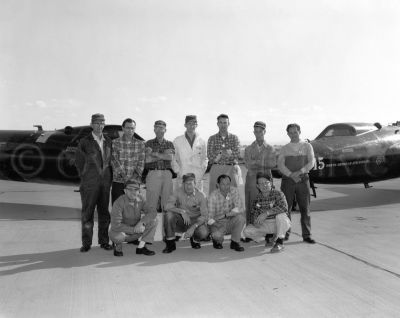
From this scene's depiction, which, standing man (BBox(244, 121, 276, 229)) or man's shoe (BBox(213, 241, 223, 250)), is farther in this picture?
standing man (BBox(244, 121, 276, 229))

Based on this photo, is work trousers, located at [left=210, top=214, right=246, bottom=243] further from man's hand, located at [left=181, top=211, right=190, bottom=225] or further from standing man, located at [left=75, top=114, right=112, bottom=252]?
standing man, located at [left=75, top=114, right=112, bottom=252]

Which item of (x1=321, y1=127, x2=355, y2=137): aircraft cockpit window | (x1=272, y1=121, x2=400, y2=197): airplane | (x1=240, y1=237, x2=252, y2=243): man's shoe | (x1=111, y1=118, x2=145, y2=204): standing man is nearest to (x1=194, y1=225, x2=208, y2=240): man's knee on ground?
(x1=240, y1=237, x2=252, y2=243): man's shoe

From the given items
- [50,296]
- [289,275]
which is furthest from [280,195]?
[50,296]

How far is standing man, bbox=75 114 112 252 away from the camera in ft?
18.2

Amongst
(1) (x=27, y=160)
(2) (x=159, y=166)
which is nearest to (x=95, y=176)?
(2) (x=159, y=166)

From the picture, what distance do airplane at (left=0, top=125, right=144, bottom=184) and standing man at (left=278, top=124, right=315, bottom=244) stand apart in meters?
3.64

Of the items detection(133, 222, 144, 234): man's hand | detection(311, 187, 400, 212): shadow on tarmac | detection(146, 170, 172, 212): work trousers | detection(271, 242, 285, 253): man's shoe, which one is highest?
detection(146, 170, 172, 212): work trousers

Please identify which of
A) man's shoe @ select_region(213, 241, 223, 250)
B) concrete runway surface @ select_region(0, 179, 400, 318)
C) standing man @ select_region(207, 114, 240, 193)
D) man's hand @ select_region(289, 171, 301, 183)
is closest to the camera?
concrete runway surface @ select_region(0, 179, 400, 318)

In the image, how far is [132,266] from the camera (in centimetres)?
467

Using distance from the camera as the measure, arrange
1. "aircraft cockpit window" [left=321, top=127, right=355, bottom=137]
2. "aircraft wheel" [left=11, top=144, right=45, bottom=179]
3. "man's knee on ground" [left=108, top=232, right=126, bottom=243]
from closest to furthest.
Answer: "man's knee on ground" [left=108, top=232, right=126, bottom=243] < "aircraft wheel" [left=11, top=144, right=45, bottom=179] < "aircraft cockpit window" [left=321, top=127, right=355, bottom=137]

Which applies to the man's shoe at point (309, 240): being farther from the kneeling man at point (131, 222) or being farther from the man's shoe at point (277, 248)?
the kneeling man at point (131, 222)

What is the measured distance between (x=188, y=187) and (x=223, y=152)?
85 centimetres

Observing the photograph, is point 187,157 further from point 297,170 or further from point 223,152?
point 297,170

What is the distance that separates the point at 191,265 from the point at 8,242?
2954 millimetres
